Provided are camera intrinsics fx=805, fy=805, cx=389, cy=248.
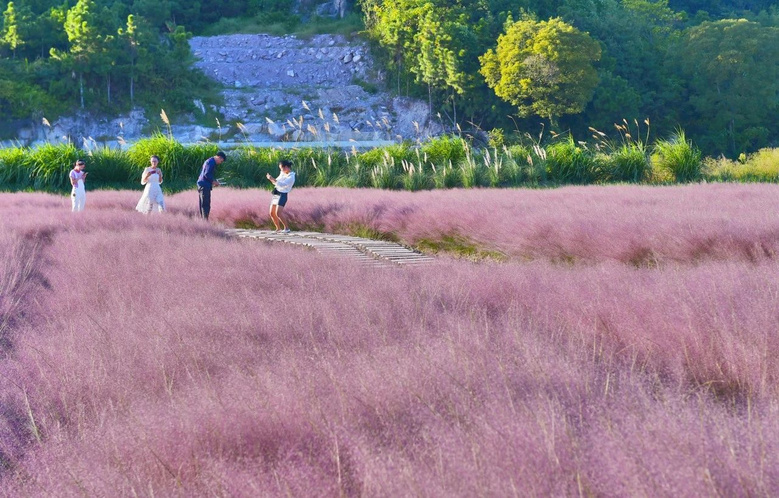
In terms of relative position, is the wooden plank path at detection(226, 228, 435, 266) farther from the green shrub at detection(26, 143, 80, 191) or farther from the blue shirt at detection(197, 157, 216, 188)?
the green shrub at detection(26, 143, 80, 191)

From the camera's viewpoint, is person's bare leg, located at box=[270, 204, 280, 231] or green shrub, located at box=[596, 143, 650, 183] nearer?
person's bare leg, located at box=[270, 204, 280, 231]

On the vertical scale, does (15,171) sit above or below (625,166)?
below

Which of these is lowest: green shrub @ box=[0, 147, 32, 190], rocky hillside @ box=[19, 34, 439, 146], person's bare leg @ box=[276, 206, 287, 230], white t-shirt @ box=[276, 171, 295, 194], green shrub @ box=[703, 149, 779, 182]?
rocky hillside @ box=[19, 34, 439, 146]

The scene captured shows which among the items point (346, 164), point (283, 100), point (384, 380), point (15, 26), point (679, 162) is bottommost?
point (283, 100)

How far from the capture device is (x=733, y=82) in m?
42.6

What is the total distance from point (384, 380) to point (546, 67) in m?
38.5

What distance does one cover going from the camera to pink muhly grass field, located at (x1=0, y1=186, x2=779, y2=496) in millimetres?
2061

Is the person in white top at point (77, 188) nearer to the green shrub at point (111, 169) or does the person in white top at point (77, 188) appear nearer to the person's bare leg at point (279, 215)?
the person's bare leg at point (279, 215)

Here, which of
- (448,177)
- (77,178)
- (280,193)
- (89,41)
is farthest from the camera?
(89,41)

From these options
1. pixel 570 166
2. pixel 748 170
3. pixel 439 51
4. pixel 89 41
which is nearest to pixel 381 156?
pixel 570 166

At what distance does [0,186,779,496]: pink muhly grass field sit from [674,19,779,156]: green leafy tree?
41.2 meters

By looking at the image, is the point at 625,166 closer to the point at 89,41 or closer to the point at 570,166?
the point at 570,166

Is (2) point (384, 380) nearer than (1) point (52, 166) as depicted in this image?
Yes

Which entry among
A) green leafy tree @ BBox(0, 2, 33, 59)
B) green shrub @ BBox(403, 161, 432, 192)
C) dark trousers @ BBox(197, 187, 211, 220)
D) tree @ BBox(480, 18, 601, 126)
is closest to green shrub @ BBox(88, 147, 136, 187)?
green shrub @ BBox(403, 161, 432, 192)
